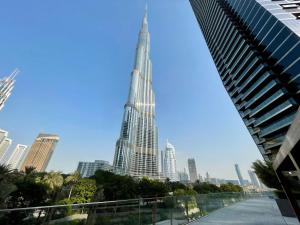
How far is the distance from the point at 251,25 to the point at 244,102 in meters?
19.6

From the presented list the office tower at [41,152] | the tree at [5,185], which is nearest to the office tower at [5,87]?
the office tower at [41,152]

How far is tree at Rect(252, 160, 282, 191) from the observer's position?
10742mm

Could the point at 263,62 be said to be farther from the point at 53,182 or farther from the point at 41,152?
the point at 41,152

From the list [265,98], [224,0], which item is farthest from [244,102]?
[224,0]

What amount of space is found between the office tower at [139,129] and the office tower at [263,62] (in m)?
83.0

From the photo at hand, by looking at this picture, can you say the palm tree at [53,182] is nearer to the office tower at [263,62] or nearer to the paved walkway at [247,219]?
the paved walkway at [247,219]

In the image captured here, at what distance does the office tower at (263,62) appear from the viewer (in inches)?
1187

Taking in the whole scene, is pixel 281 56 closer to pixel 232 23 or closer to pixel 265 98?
pixel 265 98

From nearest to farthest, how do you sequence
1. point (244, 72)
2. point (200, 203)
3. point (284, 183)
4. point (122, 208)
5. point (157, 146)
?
point (284, 183), point (122, 208), point (200, 203), point (244, 72), point (157, 146)

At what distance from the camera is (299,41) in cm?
2650

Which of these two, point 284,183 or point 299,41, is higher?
point 299,41

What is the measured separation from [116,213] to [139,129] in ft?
422

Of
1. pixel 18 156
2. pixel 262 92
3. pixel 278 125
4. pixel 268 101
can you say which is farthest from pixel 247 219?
pixel 18 156

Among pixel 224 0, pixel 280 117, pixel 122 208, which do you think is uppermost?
pixel 224 0
